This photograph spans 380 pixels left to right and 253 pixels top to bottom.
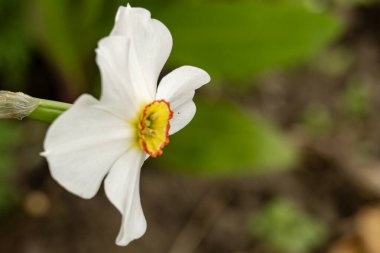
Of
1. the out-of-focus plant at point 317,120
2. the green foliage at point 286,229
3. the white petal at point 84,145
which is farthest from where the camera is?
the out-of-focus plant at point 317,120

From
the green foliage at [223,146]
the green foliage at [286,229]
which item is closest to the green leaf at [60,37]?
the green foliage at [223,146]

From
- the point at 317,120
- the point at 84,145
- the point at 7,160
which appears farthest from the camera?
the point at 317,120

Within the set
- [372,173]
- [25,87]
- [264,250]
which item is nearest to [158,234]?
[264,250]

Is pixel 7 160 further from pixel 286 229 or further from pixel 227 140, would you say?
pixel 286 229

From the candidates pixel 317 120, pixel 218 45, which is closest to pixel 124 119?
pixel 218 45

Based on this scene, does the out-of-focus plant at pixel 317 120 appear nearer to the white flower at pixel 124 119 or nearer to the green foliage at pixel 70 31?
the green foliage at pixel 70 31

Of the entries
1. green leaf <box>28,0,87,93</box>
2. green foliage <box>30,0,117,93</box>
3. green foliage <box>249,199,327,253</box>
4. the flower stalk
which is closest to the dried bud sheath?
the flower stalk
